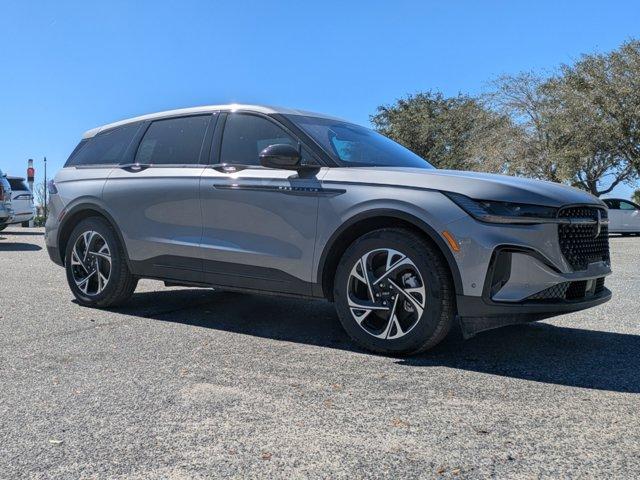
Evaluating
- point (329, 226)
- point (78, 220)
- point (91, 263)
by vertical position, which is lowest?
point (91, 263)

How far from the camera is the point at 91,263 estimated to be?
232 inches

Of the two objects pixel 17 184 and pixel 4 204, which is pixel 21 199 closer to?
pixel 17 184

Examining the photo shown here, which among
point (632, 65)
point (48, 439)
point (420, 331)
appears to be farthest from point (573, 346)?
point (632, 65)

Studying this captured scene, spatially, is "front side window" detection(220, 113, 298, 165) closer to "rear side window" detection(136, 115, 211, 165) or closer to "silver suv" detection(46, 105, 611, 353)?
"silver suv" detection(46, 105, 611, 353)

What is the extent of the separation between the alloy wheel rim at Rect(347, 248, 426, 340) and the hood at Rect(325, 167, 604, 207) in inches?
19.5

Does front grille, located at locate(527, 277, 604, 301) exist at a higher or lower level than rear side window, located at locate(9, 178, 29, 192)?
lower

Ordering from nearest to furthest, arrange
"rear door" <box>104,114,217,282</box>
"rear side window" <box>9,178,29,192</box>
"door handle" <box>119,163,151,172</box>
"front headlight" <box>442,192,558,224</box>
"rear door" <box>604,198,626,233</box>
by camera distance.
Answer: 1. "front headlight" <box>442,192,558,224</box>
2. "rear door" <box>104,114,217,282</box>
3. "door handle" <box>119,163,151,172</box>
4. "rear side window" <box>9,178,29,192</box>
5. "rear door" <box>604,198,626,233</box>

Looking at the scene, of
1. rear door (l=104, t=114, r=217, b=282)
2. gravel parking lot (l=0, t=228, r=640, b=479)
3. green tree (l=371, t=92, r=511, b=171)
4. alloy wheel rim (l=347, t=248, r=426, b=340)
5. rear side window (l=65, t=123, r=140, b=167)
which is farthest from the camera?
green tree (l=371, t=92, r=511, b=171)

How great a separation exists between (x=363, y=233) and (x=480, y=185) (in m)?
0.89

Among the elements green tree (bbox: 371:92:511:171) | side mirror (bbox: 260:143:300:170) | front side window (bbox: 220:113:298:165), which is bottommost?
side mirror (bbox: 260:143:300:170)

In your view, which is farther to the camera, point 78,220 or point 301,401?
point 78,220

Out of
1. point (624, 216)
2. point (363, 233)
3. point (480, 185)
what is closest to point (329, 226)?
point (363, 233)

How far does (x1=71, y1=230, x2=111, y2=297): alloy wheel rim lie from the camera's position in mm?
5793

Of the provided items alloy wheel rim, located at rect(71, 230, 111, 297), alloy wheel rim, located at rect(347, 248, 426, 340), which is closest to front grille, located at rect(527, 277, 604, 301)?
alloy wheel rim, located at rect(347, 248, 426, 340)
